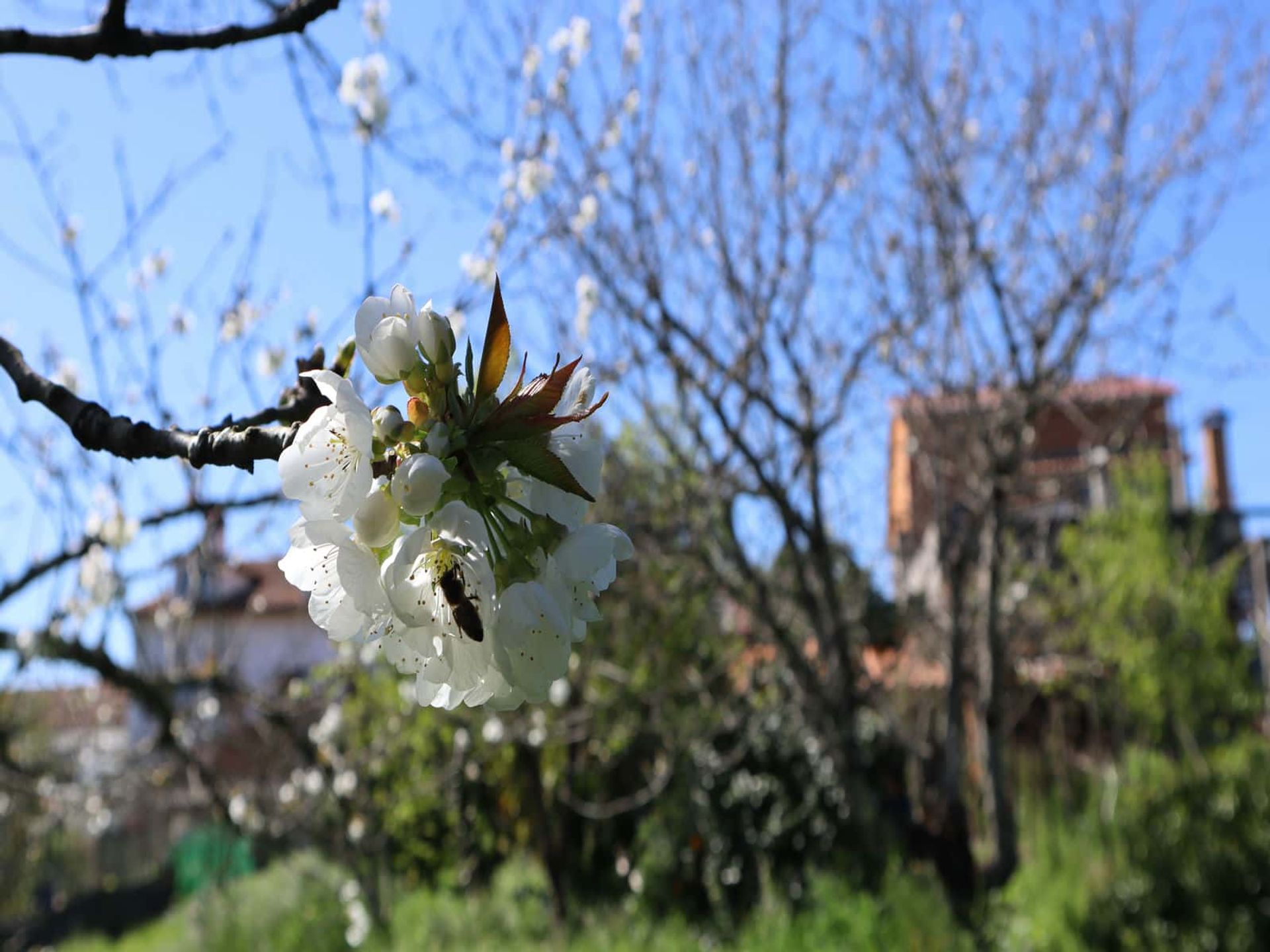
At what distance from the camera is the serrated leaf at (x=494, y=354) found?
2.97ft

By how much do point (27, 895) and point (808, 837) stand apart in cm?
861

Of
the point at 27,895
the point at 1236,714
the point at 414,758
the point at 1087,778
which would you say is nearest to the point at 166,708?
the point at 414,758

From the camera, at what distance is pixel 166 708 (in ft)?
15.2

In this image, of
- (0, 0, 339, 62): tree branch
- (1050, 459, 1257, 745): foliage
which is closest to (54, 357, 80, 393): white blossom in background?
(0, 0, 339, 62): tree branch

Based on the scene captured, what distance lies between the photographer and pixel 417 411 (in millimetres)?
896

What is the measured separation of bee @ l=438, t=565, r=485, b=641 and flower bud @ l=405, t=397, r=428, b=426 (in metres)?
0.13

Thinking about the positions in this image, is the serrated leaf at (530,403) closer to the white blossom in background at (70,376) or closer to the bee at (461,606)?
the bee at (461,606)

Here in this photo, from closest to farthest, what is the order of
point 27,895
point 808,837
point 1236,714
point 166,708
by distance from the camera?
point 166,708 < point 808,837 < point 1236,714 < point 27,895

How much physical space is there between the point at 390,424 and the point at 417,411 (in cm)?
4

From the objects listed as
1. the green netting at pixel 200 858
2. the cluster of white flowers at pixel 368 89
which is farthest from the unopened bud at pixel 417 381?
the green netting at pixel 200 858

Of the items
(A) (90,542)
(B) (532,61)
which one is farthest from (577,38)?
(A) (90,542)

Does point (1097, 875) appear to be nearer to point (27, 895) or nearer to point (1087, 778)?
point (1087, 778)

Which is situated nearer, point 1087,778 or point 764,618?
point 764,618

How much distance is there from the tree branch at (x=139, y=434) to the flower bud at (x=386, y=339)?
0.09m
